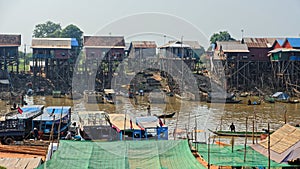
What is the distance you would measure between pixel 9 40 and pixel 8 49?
2.42 feet

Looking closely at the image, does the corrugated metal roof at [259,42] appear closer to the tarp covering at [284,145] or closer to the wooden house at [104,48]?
the wooden house at [104,48]

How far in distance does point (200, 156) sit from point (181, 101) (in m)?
19.4

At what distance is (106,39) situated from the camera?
128 ft

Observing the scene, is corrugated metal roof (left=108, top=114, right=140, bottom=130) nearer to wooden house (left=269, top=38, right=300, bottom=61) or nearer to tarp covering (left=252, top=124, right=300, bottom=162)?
tarp covering (left=252, top=124, right=300, bottom=162)

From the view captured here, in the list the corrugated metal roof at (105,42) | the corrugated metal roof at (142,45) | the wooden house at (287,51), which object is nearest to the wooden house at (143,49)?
the corrugated metal roof at (142,45)

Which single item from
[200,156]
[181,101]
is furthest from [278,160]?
[181,101]

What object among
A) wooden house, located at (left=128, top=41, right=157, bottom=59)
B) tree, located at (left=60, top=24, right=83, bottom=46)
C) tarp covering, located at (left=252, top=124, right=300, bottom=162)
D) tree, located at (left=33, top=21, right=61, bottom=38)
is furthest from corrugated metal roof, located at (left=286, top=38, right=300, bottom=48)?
tree, located at (left=33, top=21, right=61, bottom=38)

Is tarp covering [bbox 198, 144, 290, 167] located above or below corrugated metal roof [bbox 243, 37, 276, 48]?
below

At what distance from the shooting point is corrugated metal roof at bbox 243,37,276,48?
38656 mm

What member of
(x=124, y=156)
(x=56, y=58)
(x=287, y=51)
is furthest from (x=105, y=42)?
(x=124, y=156)

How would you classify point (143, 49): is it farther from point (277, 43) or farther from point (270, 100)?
point (270, 100)

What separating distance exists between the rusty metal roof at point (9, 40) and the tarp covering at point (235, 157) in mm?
27465

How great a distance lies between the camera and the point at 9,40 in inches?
1462

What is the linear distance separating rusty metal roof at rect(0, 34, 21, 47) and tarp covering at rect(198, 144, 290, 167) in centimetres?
2746
